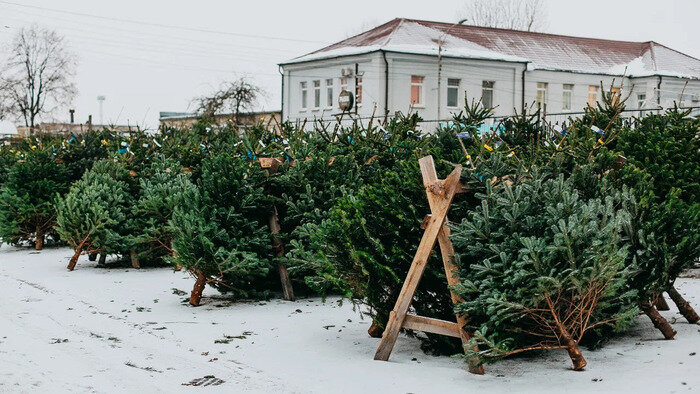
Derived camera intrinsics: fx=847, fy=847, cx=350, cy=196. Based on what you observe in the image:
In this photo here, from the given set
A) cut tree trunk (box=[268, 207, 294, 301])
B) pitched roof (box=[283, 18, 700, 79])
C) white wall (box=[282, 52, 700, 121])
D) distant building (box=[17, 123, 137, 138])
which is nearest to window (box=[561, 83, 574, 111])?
white wall (box=[282, 52, 700, 121])

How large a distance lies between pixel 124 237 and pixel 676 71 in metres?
48.4

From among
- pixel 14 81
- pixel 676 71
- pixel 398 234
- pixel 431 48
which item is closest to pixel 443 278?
pixel 398 234

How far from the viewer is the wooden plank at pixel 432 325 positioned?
640cm

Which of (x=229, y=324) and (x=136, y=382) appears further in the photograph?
(x=229, y=324)

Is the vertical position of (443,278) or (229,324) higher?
(443,278)

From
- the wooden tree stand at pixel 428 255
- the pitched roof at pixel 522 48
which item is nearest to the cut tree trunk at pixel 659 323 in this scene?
the wooden tree stand at pixel 428 255

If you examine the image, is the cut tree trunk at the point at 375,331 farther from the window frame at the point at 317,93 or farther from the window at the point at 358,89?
the window frame at the point at 317,93

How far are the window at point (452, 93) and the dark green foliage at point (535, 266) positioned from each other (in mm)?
43272

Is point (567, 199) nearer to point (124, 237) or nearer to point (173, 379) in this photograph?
point (173, 379)

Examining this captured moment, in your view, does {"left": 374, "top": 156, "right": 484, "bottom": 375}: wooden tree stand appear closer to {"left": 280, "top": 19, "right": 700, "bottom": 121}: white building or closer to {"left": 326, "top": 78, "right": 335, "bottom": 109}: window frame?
{"left": 280, "top": 19, "right": 700, "bottom": 121}: white building

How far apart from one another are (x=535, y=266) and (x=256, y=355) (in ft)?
8.66

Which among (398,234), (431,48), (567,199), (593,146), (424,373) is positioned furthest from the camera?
(431,48)

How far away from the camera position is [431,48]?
156 feet

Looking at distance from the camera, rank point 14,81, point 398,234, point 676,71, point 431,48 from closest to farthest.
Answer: point 398,234 → point 431,48 → point 676,71 → point 14,81
